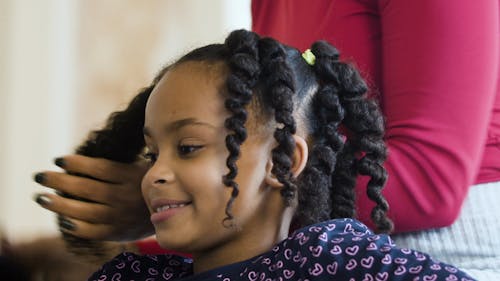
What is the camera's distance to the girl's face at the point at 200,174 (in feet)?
2.66

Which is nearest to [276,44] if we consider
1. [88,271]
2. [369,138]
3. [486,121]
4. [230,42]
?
[230,42]

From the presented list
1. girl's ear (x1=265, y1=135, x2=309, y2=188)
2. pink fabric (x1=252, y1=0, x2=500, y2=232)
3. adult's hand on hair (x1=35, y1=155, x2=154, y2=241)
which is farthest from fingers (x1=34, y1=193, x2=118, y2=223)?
pink fabric (x1=252, y1=0, x2=500, y2=232)

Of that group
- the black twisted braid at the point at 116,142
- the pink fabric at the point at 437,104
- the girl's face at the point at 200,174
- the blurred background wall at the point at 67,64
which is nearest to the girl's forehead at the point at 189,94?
the girl's face at the point at 200,174

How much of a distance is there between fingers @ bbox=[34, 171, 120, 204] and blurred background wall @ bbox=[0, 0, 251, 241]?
523 millimetres

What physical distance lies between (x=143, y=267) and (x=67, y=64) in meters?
0.78

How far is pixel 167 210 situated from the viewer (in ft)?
2.70

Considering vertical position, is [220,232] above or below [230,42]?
below

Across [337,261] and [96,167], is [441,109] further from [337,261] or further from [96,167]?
[96,167]

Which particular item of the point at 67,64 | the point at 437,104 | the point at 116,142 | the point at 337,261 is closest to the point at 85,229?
the point at 116,142

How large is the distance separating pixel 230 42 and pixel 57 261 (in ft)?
1.36

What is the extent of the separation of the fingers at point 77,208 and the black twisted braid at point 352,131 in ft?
1.00

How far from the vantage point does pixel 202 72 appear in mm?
860

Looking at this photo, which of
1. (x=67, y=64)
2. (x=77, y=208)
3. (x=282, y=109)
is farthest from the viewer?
(x=67, y=64)

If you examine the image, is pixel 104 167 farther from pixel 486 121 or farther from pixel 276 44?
pixel 486 121
